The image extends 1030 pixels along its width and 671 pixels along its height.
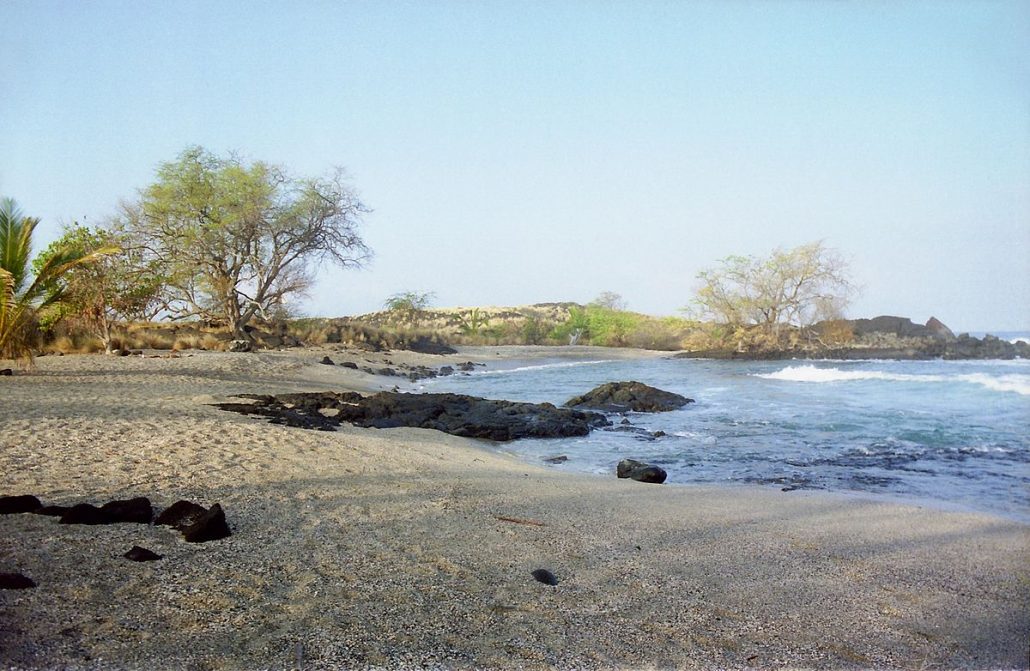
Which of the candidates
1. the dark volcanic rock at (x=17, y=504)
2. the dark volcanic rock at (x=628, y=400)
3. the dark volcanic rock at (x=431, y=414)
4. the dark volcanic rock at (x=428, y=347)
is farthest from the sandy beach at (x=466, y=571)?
Answer: the dark volcanic rock at (x=428, y=347)

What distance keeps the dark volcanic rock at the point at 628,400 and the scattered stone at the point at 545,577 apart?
12.0 meters

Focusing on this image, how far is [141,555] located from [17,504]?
1.35 metres

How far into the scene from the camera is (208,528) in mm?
3908

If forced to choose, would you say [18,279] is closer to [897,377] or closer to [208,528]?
[208,528]

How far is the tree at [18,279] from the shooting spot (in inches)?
436

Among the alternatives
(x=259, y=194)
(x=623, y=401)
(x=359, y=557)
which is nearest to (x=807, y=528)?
(x=359, y=557)

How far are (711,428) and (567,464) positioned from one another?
14.9 feet

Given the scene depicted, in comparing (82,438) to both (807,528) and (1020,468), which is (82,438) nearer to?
(807,528)

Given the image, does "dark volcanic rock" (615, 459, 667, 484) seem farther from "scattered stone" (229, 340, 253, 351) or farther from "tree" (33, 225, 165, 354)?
"scattered stone" (229, 340, 253, 351)

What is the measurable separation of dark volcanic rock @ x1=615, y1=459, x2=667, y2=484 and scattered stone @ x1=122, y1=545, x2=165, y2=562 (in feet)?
16.8

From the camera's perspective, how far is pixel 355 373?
21188 mm

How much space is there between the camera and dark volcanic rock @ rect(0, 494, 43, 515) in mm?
4098

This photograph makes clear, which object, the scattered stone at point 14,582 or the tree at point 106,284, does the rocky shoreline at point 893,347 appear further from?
the scattered stone at point 14,582

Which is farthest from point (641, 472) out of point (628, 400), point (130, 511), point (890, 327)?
point (890, 327)
